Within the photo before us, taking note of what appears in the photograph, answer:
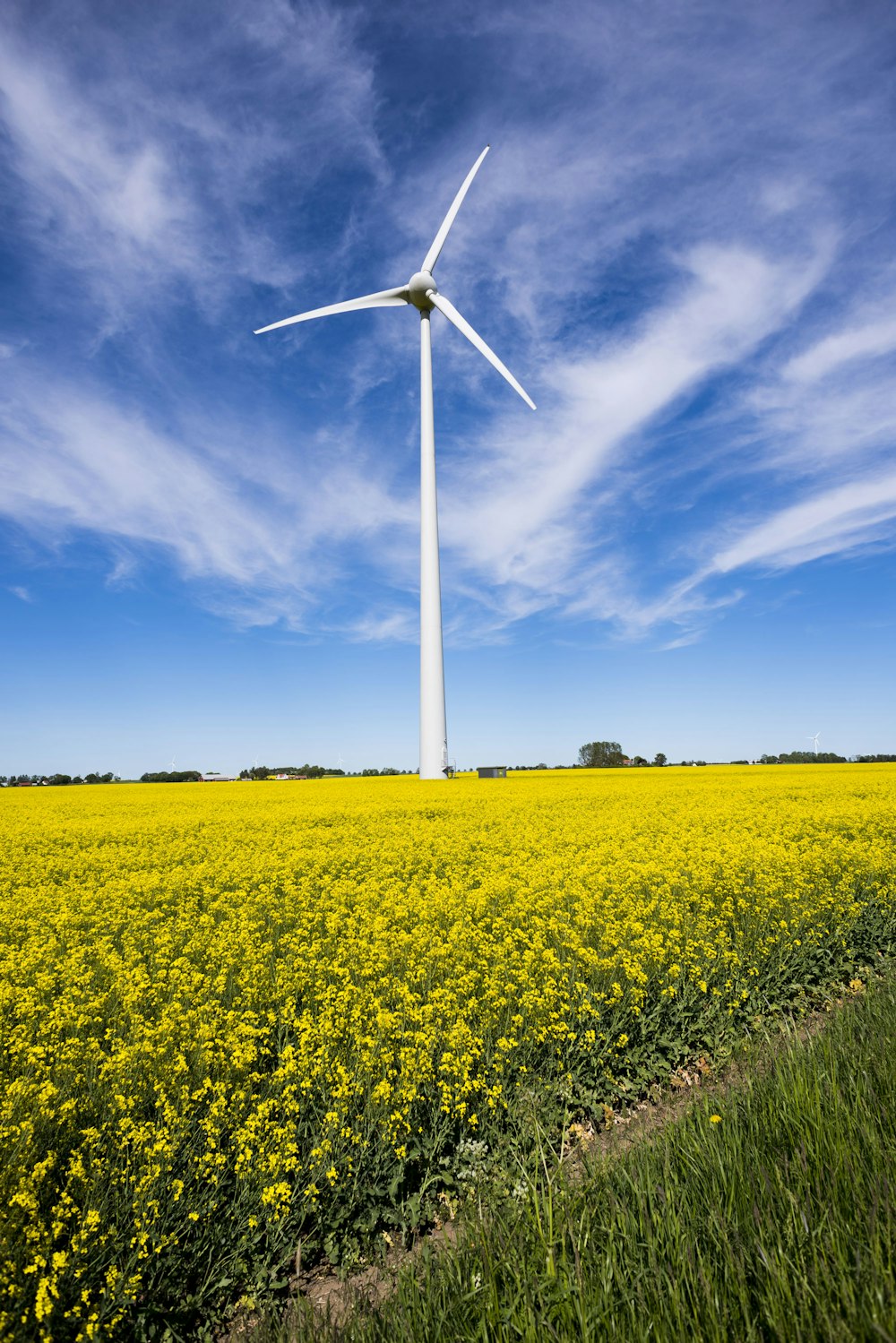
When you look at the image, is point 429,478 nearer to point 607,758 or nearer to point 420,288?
point 420,288

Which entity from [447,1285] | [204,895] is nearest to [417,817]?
[204,895]

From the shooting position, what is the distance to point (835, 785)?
29.0m

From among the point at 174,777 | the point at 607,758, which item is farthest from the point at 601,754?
the point at 174,777

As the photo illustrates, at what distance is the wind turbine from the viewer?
36.7m

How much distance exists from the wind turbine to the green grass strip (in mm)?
33261

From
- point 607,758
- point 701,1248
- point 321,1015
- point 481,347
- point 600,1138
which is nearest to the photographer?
point 701,1248

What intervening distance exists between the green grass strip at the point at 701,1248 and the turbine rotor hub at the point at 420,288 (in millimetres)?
43876

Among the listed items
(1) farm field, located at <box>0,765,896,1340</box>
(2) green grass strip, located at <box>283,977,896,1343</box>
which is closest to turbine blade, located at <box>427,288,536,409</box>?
(1) farm field, located at <box>0,765,896,1340</box>

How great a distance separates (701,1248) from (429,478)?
37.8 metres

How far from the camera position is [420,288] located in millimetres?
38906

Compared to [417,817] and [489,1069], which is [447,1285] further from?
[417,817]

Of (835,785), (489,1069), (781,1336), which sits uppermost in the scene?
(835,785)

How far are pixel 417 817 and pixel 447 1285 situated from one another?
18.2 metres

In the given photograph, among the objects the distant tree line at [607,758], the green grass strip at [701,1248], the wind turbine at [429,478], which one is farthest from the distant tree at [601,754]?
the green grass strip at [701,1248]
